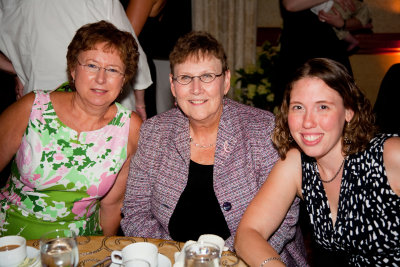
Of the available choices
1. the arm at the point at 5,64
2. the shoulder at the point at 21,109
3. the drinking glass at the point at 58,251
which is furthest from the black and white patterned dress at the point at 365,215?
the arm at the point at 5,64

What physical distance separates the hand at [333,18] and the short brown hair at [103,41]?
157 cm

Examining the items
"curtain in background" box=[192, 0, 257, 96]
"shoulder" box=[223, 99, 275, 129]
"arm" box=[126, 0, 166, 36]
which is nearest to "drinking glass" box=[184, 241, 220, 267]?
"shoulder" box=[223, 99, 275, 129]

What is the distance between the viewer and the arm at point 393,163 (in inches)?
55.4

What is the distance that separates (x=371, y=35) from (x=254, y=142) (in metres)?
3.16

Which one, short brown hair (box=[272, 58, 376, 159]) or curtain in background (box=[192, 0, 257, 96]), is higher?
curtain in background (box=[192, 0, 257, 96])

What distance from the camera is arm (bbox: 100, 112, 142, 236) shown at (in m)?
2.11

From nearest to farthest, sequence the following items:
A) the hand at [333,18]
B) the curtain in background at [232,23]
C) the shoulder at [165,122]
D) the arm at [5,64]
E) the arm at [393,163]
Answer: the arm at [393,163] → the shoulder at [165,122] → the arm at [5,64] → the hand at [333,18] → the curtain in background at [232,23]

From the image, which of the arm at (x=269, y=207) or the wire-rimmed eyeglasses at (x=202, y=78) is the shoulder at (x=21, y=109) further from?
the arm at (x=269, y=207)

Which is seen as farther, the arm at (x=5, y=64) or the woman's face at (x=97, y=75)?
the arm at (x=5, y=64)

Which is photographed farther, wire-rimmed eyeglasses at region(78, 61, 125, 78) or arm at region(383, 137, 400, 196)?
wire-rimmed eyeglasses at region(78, 61, 125, 78)

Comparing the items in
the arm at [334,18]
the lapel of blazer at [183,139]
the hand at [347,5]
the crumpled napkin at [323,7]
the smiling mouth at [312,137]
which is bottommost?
the lapel of blazer at [183,139]

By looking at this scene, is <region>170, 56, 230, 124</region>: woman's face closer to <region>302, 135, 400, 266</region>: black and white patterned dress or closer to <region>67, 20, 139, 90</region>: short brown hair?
<region>67, 20, 139, 90</region>: short brown hair

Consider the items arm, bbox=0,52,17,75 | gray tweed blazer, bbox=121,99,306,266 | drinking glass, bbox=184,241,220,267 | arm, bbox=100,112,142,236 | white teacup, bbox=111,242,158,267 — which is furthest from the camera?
arm, bbox=0,52,17,75

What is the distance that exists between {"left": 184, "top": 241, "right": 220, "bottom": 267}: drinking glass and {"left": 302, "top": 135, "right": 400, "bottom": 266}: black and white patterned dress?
0.74m
